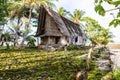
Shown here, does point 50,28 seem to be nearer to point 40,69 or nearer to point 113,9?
point 40,69

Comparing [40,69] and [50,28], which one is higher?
[50,28]

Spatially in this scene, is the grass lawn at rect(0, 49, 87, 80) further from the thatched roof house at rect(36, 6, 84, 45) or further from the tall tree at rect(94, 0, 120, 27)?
the thatched roof house at rect(36, 6, 84, 45)

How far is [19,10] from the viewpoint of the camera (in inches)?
1529

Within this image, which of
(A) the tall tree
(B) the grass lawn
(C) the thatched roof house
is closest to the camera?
(A) the tall tree

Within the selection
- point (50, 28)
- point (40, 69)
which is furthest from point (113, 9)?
point (50, 28)

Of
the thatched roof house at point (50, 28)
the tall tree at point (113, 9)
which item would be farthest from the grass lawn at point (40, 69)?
the thatched roof house at point (50, 28)

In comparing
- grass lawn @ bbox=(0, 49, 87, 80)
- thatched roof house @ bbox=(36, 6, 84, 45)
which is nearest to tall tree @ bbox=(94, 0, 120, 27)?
grass lawn @ bbox=(0, 49, 87, 80)

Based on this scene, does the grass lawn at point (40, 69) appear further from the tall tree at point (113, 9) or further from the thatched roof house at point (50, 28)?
the thatched roof house at point (50, 28)

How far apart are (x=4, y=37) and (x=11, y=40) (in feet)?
5.89

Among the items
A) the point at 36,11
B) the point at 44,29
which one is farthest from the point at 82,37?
the point at 44,29

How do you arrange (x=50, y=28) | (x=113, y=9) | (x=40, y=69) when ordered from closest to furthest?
Result: 1. (x=113, y=9)
2. (x=40, y=69)
3. (x=50, y=28)

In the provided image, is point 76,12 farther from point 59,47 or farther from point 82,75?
point 82,75

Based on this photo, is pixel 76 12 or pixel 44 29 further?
pixel 76 12

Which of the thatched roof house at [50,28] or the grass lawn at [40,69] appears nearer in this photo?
the grass lawn at [40,69]
